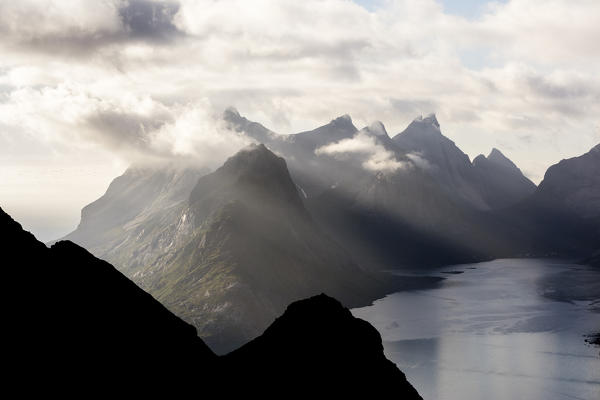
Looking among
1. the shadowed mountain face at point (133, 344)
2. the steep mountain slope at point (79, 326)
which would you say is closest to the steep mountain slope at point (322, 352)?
the shadowed mountain face at point (133, 344)

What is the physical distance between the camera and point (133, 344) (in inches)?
2549

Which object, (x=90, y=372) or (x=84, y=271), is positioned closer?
(x=90, y=372)

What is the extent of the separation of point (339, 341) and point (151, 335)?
23.3 m

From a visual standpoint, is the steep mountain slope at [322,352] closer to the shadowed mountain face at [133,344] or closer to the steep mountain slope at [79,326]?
the shadowed mountain face at [133,344]

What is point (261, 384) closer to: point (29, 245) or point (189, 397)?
point (189, 397)

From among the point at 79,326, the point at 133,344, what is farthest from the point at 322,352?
the point at 79,326

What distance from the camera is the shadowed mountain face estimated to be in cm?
5712

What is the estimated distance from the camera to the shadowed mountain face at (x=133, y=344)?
187ft

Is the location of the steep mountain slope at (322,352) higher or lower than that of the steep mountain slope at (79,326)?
lower

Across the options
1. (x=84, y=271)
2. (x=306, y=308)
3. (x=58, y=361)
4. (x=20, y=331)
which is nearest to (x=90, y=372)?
(x=58, y=361)

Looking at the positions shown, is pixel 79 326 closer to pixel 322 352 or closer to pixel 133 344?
pixel 133 344

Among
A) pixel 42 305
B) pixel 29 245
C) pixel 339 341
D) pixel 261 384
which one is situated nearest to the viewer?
pixel 42 305

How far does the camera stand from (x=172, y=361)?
66688 mm

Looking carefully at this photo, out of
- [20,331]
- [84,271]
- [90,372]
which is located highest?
[84,271]
